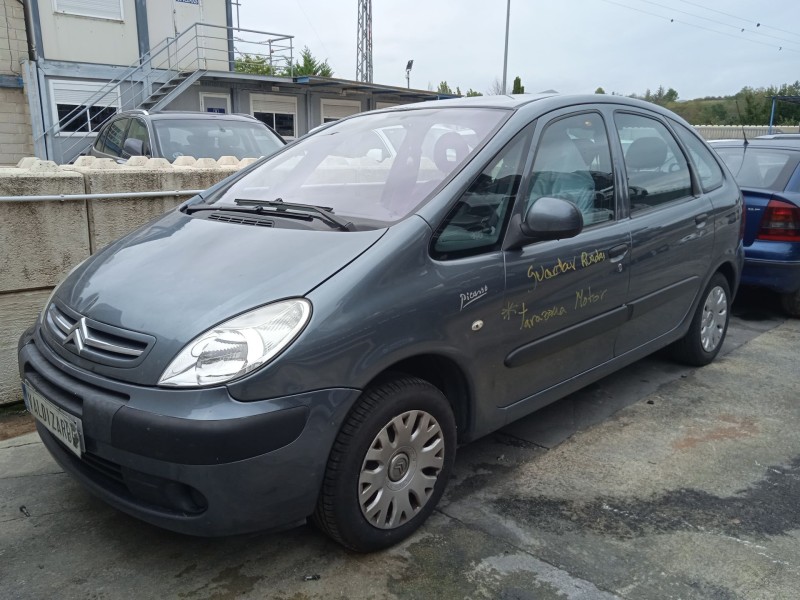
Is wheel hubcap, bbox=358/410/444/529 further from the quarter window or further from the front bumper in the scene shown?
the quarter window

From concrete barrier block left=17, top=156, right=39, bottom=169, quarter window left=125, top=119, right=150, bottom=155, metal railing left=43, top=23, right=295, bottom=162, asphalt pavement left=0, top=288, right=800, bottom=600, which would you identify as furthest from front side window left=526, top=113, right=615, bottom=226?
metal railing left=43, top=23, right=295, bottom=162

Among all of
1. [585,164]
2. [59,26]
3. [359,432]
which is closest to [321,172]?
[585,164]

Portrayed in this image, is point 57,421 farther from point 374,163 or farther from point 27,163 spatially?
point 27,163

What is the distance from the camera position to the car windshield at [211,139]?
6988 mm

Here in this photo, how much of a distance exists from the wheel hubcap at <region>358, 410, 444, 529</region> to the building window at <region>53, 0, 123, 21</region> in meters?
18.8

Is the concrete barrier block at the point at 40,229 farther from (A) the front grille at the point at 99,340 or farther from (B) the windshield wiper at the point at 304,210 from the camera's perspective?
(A) the front grille at the point at 99,340

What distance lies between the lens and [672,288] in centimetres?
404

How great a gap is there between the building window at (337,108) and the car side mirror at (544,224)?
2265 cm

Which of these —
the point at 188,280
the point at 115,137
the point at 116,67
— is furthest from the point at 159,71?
the point at 188,280

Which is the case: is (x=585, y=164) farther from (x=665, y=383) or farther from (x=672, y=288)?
(x=665, y=383)

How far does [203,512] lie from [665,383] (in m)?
3.28

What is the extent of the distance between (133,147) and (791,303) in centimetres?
631

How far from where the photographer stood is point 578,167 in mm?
3416

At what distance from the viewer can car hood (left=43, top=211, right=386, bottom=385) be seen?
2.28 metres
